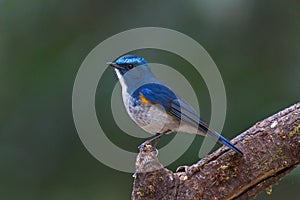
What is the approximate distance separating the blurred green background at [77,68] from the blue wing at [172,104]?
61.8 inches

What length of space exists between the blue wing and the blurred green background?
5.15 ft

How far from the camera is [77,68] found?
664 cm

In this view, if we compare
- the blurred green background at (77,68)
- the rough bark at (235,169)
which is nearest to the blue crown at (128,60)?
the rough bark at (235,169)

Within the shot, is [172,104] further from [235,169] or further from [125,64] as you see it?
[235,169]

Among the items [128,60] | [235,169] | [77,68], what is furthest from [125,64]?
[77,68]

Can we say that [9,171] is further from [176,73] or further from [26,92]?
[176,73]

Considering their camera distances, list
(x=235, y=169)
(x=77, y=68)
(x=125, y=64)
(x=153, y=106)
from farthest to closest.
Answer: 1. (x=77, y=68)
2. (x=125, y=64)
3. (x=153, y=106)
4. (x=235, y=169)

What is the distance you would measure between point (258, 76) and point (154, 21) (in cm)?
112

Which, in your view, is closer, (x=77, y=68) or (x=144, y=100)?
(x=144, y=100)

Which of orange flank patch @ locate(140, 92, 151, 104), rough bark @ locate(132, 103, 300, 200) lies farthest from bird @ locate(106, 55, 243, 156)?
rough bark @ locate(132, 103, 300, 200)

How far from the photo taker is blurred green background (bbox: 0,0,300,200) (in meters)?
6.45

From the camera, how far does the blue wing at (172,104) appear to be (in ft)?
14.6

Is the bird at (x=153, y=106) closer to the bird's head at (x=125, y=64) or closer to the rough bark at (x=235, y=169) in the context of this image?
the bird's head at (x=125, y=64)

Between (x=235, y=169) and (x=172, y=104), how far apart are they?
2.58ft
